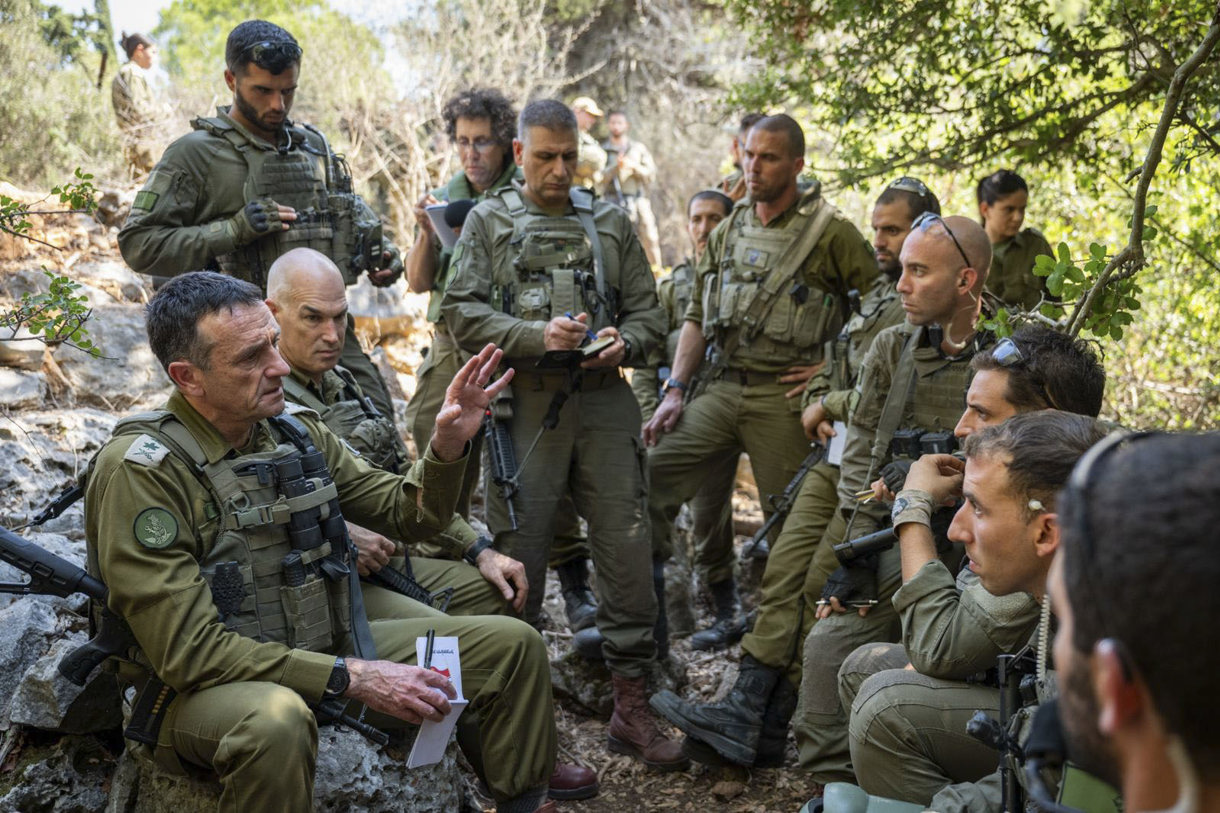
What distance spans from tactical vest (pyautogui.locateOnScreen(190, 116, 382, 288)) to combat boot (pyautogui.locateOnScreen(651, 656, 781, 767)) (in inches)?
105

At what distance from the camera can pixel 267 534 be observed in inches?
129

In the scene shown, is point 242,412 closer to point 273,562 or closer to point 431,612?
point 273,562

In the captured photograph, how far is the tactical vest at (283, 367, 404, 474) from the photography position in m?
4.31

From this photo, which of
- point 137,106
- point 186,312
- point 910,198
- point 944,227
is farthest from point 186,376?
point 137,106

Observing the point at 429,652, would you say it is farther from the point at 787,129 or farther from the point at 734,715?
the point at 787,129

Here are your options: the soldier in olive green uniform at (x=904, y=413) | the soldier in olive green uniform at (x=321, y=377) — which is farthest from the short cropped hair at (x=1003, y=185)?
the soldier in olive green uniform at (x=321, y=377)

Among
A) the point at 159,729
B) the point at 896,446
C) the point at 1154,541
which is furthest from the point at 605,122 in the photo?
the point at 1154,541

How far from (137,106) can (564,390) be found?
7.68m

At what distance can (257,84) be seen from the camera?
484 cm

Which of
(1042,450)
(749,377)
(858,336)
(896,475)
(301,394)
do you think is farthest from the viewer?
(749,377)

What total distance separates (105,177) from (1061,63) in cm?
993

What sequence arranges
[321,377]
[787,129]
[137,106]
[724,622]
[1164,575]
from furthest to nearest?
[137,106]
[724,622]
[787,129]
[321,377]
[1164,575]

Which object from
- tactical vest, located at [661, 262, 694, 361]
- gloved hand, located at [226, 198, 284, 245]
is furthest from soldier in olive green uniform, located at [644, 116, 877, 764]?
gloved hand, located at [226, 198, 284, 245]

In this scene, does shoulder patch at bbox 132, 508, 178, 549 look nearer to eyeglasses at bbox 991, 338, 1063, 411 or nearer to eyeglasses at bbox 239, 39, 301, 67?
eyeglasses at bbox 239, 39, 301, 67
